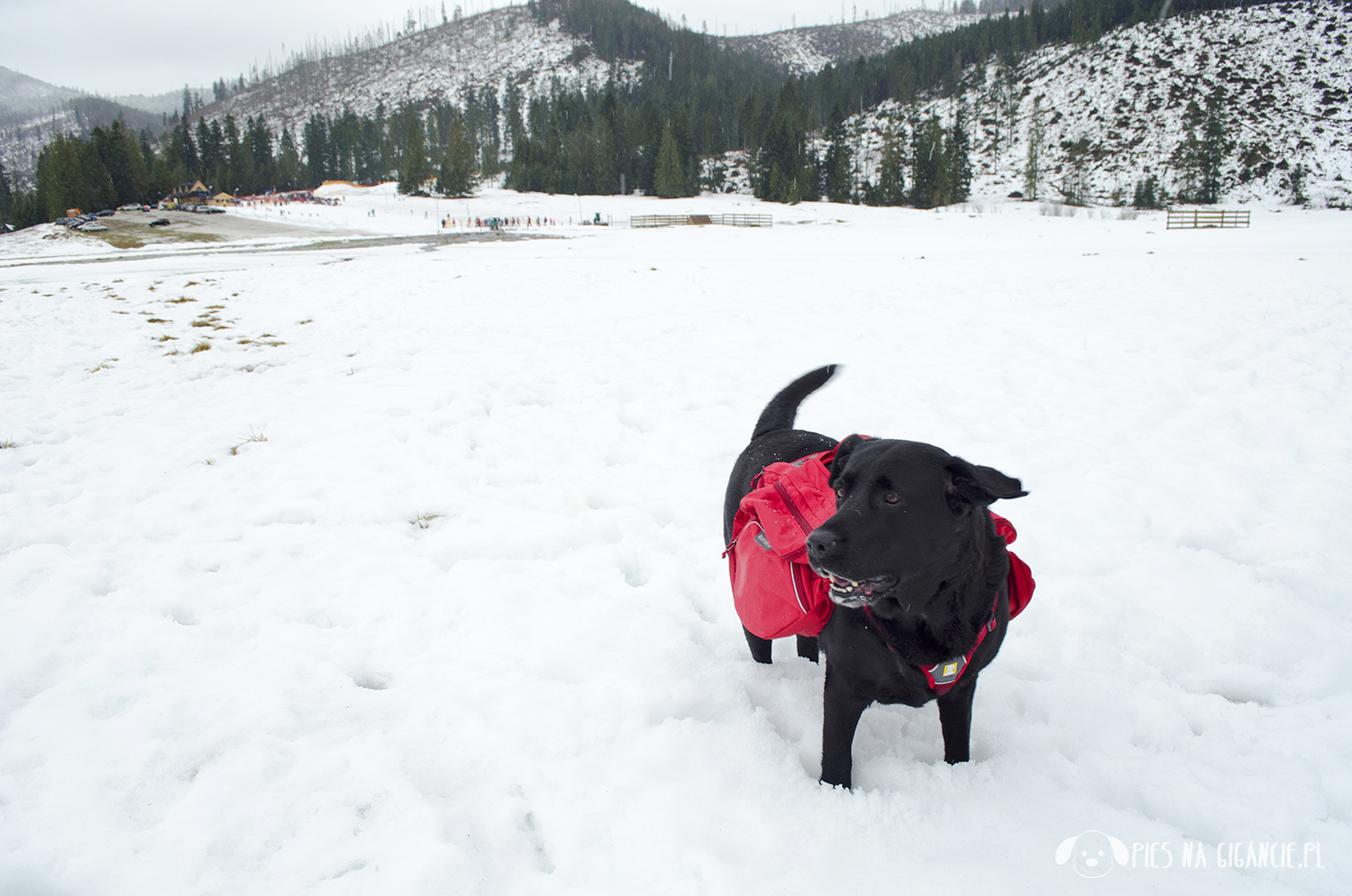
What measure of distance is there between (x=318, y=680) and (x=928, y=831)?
2489 mm

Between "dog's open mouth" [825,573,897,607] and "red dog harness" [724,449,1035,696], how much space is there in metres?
0.15

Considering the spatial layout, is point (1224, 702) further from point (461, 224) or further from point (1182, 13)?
point (1182, 13)

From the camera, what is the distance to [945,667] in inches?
80.0

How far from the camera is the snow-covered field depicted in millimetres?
1977

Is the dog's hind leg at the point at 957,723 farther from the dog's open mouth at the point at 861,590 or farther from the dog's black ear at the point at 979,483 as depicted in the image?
the dog's black ear at the point at 979,483

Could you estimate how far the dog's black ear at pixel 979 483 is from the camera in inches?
73.3

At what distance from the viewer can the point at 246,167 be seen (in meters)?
79.6

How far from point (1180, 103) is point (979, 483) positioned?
104 metres

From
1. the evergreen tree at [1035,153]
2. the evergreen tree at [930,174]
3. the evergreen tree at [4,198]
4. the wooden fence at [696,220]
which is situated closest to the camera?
the wooden fence at [696,220]

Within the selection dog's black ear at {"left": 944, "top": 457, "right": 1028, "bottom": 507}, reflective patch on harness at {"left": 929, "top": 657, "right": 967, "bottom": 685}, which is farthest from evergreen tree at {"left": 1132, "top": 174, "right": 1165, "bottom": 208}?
reflective patch on harness at {"left": 929, "top": 657, "right": 967, "bottom": 685}

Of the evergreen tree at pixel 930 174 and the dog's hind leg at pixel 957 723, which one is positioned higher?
the evergreen tree at pixel 930 174

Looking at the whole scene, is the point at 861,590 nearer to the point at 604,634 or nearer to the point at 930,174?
the point at 604,634

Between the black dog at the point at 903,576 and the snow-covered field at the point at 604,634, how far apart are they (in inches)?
16.6

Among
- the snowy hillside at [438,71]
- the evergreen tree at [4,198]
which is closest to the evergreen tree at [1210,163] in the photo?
the snowy hillside at [438,71]
